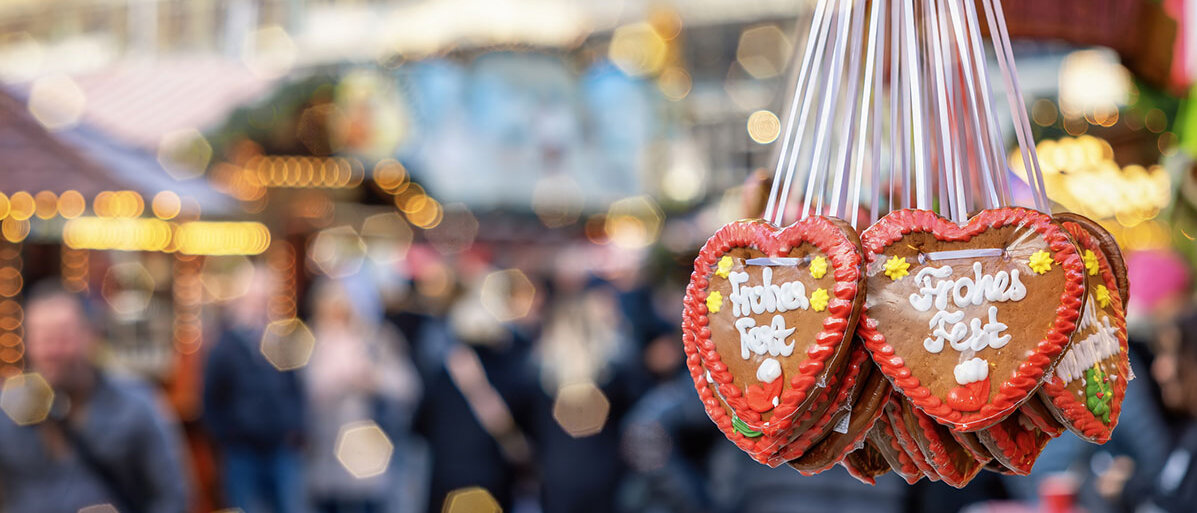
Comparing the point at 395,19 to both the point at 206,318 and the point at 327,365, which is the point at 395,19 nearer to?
the point at 206,318

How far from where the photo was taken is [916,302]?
113cm

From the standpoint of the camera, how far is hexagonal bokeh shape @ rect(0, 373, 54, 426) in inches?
156

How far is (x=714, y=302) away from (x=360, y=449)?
5.82 metres

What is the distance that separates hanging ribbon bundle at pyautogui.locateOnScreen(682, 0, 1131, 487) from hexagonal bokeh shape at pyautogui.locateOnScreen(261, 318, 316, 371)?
227 inches

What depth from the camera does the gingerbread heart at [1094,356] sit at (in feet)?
3.79

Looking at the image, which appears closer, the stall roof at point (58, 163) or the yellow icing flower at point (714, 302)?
the yellow icing flower at point (714, 302)

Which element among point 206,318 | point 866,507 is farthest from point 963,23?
point 206,318

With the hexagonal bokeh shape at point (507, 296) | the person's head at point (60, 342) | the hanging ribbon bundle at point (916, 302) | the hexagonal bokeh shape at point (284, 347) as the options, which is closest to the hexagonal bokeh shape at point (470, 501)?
the hexagonal bokeh shape at point (507, 296)

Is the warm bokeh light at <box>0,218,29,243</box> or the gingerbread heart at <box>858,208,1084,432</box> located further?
the warm bokeh light at <box>0,218,29,243</box>

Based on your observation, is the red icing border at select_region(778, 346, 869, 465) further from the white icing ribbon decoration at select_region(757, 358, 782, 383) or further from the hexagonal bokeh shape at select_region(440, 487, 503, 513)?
the hexagonal bokeh shape at select_region(440, 487, 503, 513)

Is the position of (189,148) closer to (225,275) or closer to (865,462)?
(225,275)

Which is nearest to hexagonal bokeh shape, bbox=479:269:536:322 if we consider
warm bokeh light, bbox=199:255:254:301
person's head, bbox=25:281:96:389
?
warm bokeh light, bbox=199:255:254:301

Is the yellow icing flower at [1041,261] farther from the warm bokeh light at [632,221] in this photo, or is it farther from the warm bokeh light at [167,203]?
the warm bokeh light at [632,221]

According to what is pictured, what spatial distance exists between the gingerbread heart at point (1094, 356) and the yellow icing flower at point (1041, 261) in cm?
4
